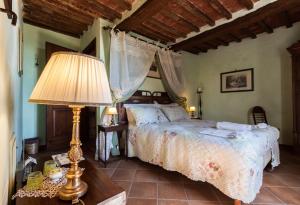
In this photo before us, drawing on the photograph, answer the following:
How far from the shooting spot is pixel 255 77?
412cm

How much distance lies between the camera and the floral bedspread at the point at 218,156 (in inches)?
61.6

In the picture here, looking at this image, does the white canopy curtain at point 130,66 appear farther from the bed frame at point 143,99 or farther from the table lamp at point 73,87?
the table lamp at point 73,87

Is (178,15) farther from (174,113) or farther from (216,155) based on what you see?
(216,155)

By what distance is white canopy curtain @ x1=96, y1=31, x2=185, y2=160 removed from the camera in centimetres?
307

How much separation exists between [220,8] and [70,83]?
9.94 ft

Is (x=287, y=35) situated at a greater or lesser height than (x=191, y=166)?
greater

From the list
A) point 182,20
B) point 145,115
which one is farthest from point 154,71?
point 145,115

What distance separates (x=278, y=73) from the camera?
12.4 feet

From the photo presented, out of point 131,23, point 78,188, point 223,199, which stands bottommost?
point 223,199

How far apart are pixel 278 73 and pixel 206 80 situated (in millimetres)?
1836

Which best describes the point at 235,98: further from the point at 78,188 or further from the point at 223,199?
the point at 78,188

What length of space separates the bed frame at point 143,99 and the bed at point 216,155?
66 cm

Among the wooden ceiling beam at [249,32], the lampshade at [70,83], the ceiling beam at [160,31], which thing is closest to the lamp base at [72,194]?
the lampshade at [70,83]

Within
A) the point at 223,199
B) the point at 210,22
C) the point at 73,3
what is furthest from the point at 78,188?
the point at 210,22
